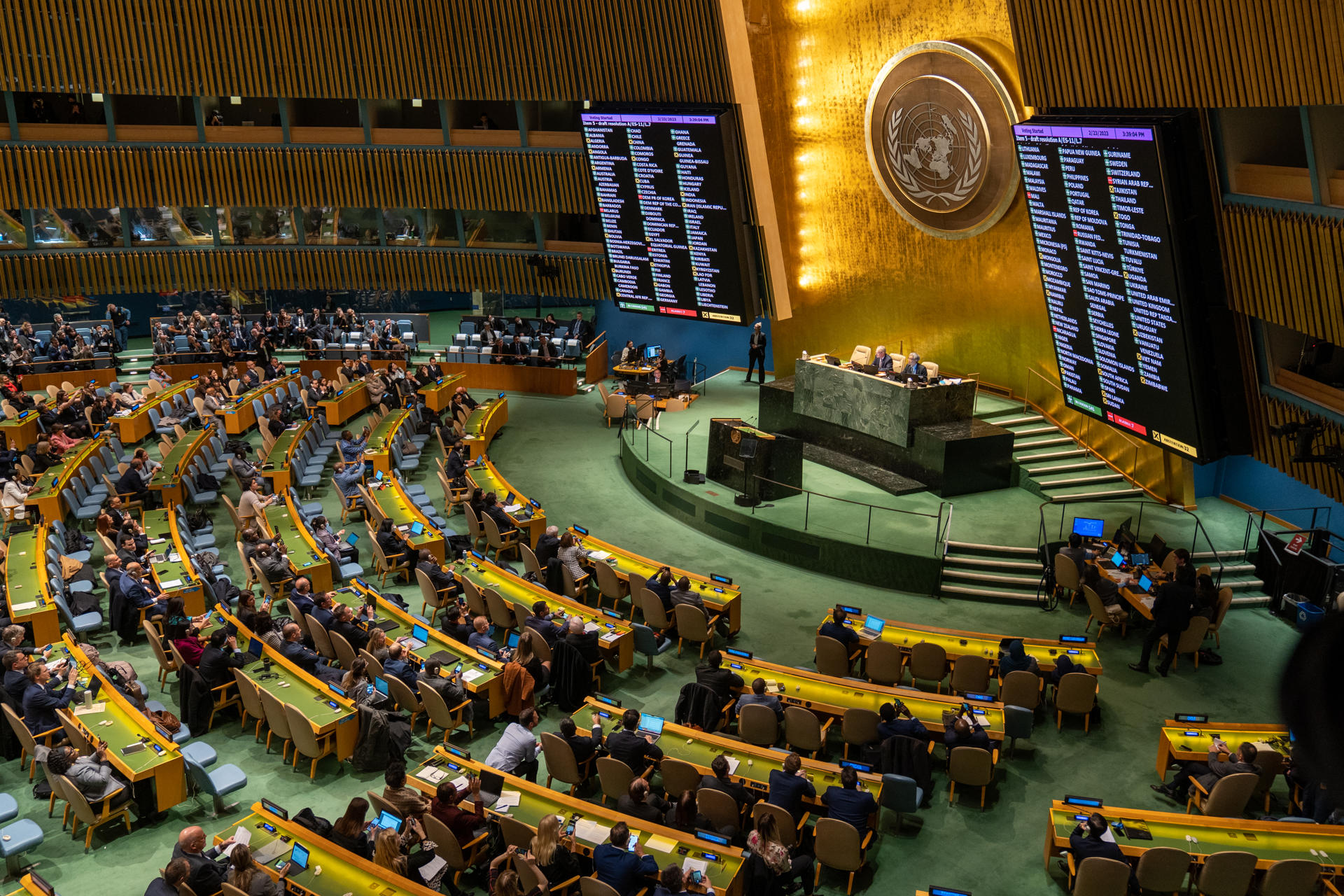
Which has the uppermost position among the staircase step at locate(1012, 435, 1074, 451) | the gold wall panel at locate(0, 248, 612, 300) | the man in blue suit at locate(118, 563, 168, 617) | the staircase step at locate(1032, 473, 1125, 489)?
the gold wall panel at locate(0, 248, 612, 300)

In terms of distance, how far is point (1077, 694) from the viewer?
1120 centimetres

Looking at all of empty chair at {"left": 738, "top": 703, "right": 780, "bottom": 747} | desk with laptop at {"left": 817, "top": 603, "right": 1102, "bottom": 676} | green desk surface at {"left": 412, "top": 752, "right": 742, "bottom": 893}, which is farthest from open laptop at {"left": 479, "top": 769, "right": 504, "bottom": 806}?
desk with laptop at {"left": 817, "top": 603, "right": 1102, "bottom": 676}

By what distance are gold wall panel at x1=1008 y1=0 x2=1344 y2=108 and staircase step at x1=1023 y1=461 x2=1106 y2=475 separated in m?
6.39

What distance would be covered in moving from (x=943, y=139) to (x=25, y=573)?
48.3 ft

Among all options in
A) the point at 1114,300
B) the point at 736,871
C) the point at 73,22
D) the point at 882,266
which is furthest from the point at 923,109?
the point at 73,22

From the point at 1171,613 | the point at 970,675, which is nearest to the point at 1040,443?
the point at 1171,613

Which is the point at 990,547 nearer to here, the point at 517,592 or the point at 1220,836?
the point at 517,592

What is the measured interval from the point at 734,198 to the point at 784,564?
6065 millimetres

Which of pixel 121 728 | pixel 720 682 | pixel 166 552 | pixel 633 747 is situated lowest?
pixel 633 747

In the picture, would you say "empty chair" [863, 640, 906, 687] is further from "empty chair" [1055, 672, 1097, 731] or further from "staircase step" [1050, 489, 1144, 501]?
"staircase step" [1050, 489, 1144, 501]

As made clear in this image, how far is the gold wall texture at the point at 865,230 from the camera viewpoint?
1798 centimetres

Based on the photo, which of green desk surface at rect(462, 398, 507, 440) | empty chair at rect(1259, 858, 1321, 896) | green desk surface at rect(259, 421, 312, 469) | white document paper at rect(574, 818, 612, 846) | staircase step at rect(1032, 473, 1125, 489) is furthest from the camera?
green desk surface at rect(462, 398, 507, 440)

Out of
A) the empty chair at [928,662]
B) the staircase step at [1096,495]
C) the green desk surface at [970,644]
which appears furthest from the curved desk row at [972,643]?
the staircase step at [1096,495]

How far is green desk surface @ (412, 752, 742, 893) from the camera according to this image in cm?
821
